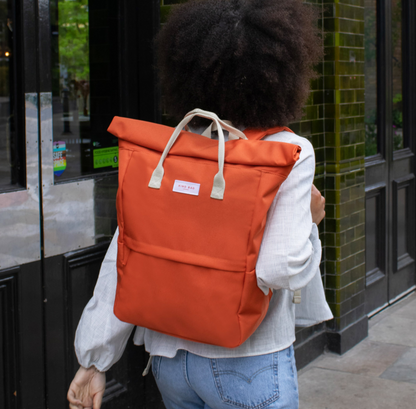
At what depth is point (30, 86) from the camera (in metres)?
2.70

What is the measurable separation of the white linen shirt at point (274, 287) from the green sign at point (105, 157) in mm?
1424

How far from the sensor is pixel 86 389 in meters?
1.86

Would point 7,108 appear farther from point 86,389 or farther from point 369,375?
point 369,375

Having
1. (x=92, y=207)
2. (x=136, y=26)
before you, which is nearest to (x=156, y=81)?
(x=136, y=26)

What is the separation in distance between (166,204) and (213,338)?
369mm

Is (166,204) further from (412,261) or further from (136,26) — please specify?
(412,261)

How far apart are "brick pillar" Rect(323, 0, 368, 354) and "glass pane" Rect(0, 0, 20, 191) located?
245 cm

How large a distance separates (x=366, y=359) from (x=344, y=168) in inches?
56.8

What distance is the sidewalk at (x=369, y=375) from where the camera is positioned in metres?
3.95

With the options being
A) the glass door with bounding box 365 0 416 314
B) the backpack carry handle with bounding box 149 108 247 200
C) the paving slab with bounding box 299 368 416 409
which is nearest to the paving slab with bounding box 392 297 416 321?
the glass door with bounding box 365 0 416 314

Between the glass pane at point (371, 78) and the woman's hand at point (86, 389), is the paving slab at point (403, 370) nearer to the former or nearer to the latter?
the glass pane at point (371, 78)

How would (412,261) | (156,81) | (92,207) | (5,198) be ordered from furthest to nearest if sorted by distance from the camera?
(412,261) < (156,81) < (92,207) < (5,198)

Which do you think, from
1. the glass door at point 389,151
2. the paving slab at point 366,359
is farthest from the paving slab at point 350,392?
the glass door at point 389,151

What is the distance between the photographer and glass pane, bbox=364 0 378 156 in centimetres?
557
